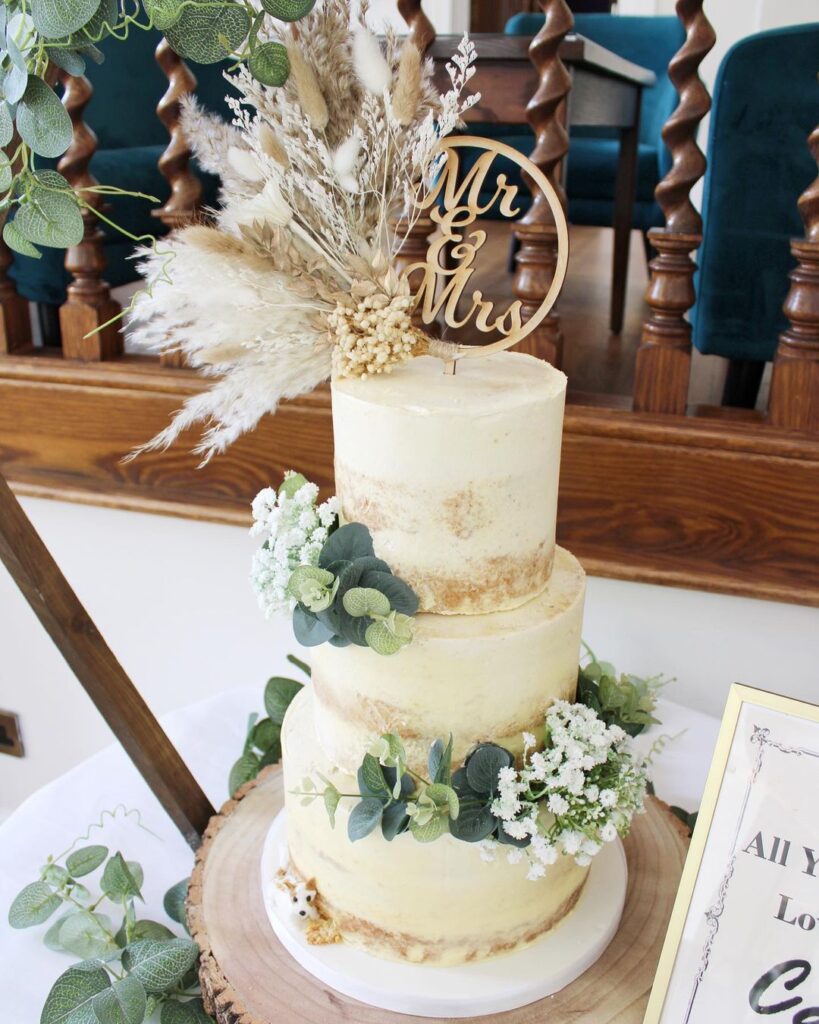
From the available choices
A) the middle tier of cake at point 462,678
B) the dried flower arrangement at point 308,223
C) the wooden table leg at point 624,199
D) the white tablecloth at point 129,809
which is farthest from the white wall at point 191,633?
the wooden table leg at point 624,199

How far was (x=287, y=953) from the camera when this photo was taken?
87 cm

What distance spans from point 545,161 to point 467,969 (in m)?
0.94

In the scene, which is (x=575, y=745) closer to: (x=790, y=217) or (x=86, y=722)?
(x=790, y=217)

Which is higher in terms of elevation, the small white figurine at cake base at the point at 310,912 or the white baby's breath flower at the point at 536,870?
the white baby's breath flower at the point at 536,870

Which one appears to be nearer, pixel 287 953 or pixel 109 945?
pixel 287 953

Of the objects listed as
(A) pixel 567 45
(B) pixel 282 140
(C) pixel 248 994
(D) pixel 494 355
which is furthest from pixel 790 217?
(C) pixel 248 994

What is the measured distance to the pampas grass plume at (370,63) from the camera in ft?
2.26

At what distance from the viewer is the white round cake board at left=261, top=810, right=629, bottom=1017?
0.81 metres

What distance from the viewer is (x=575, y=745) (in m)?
0.78

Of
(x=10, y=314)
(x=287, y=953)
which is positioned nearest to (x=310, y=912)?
(x=287, y=953)

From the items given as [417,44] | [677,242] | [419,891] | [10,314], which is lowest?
[419,891]

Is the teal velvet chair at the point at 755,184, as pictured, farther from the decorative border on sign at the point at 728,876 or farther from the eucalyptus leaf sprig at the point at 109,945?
the eucalyptus leaf sprig at the point at 109,945

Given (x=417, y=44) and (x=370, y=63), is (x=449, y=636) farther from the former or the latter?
(x=417, y=44)

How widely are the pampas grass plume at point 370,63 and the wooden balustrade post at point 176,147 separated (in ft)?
2.32
